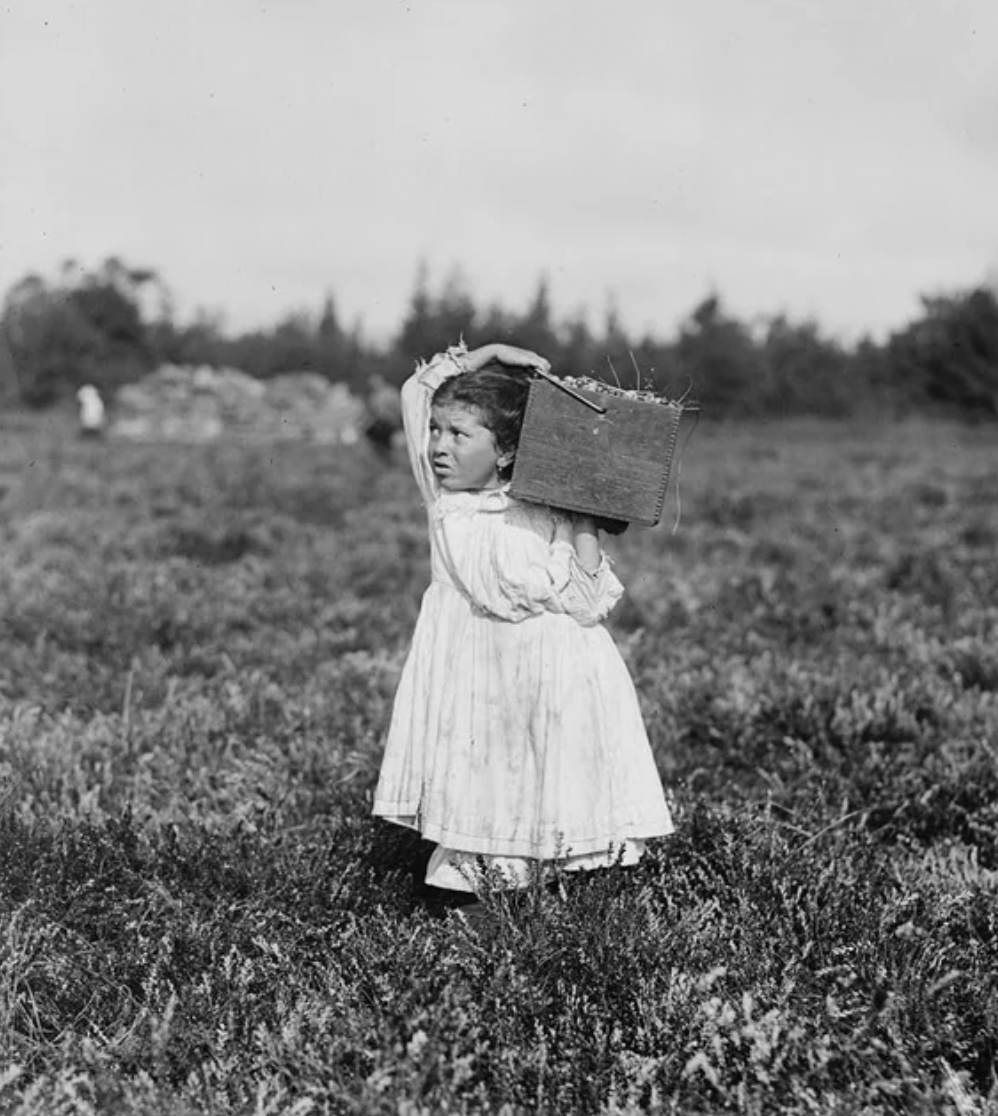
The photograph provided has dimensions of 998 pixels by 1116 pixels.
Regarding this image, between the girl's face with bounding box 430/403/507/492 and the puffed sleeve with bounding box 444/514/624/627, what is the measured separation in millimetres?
159

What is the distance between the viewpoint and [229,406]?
4603 cm

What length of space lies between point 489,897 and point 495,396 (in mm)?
1556

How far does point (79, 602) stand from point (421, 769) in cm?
547

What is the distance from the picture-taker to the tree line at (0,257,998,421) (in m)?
46.7

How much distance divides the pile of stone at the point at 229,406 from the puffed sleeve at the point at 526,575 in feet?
115

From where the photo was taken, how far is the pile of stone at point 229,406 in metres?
41.5

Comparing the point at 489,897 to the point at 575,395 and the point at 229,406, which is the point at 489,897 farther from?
the point at 229,406

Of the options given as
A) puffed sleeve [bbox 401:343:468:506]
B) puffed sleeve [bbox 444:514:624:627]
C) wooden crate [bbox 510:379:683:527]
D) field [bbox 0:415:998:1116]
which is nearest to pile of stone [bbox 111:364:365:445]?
field [bbox 0:415:998:1116]

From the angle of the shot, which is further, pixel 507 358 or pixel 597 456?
pixel 507 358

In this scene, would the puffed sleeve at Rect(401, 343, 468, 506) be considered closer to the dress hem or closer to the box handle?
the box handle

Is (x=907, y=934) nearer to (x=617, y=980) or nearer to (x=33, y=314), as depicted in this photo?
(x=617, y=980)

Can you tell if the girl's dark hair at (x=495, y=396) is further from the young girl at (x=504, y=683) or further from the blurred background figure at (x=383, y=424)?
the blurred background figure at (x=383, y=424)

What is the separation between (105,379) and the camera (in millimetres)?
48875

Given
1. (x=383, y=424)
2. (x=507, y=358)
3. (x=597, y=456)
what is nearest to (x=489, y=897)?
(x=597, y=456)
